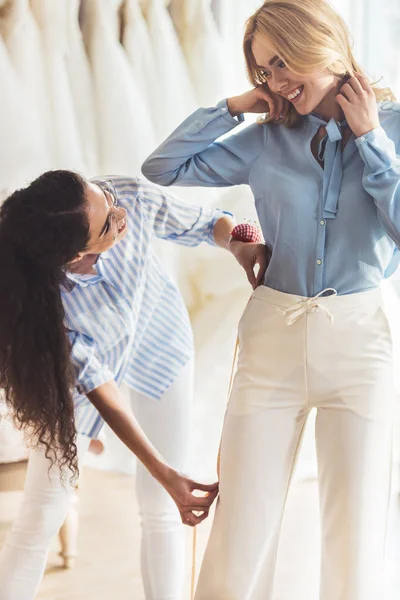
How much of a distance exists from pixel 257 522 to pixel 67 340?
0.55 m

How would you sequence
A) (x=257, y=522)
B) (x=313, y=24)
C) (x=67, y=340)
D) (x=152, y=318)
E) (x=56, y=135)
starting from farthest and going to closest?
(x=56, y=135)
(x=152, y=318)
(x=67, y=340)
(x=257, y=522)
(x=313, y=24)

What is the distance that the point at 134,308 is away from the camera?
187 centimetres

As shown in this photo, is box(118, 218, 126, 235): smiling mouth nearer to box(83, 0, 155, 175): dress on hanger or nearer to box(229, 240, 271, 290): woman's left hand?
box(229, 240, 271, 290): woman's left hand

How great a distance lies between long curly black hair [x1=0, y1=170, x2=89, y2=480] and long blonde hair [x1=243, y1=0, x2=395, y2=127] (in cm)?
49

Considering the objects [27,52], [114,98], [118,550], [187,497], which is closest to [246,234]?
[187,497]

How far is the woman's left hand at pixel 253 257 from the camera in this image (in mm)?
1559

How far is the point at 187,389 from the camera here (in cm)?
199

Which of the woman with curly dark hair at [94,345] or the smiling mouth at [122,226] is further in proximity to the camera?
the smiling mouth at [122,226]

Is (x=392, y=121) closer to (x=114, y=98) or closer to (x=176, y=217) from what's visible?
(x=176, y=217)

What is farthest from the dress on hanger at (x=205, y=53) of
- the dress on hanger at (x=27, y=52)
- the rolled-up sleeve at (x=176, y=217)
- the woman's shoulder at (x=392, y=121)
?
the woman's shoulder at (x=392, y=121)

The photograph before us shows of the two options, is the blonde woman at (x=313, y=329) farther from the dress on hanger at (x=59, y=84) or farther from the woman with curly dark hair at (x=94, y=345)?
A: the dress on hanger at (x=59, y=84)

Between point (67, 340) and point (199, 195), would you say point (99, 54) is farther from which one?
point (67, 340)

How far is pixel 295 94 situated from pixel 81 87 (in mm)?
1015

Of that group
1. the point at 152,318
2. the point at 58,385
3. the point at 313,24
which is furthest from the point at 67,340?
the point at 313,24
